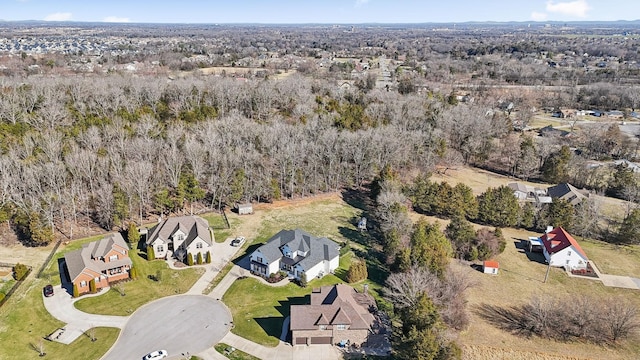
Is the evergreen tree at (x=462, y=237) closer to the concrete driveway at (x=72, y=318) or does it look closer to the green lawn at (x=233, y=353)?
the green lawn at (x=233, y=353)

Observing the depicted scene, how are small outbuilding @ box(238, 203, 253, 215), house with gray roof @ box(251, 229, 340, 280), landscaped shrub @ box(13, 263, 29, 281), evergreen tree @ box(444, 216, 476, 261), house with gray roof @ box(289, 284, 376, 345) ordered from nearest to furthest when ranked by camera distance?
house with gray roof @ box(289, 284, 376, 345) < landscaped shrub @ box(13, 263, 29, 281) < house with gray roof @ box(251, 229, 340, 280) < evergreen tree @ box(444, 216, 476, 261) < small outbuilding @ box(238, 203, 253, 215)

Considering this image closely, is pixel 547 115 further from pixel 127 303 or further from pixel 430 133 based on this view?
pixel 127 303

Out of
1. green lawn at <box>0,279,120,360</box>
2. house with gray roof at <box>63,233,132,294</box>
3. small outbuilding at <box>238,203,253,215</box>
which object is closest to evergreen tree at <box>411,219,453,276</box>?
small outbuilding at <box>238,203,253,215</box>

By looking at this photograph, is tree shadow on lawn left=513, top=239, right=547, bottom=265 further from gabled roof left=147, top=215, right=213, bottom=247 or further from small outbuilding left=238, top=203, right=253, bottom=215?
gabled roof left=147, top=215, right=213, bottom=247

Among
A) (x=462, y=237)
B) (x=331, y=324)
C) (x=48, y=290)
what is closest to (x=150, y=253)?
(x=48, y=290)

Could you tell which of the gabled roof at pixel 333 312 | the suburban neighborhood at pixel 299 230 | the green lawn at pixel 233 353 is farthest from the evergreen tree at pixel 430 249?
the green lawn at pixel 233 353
